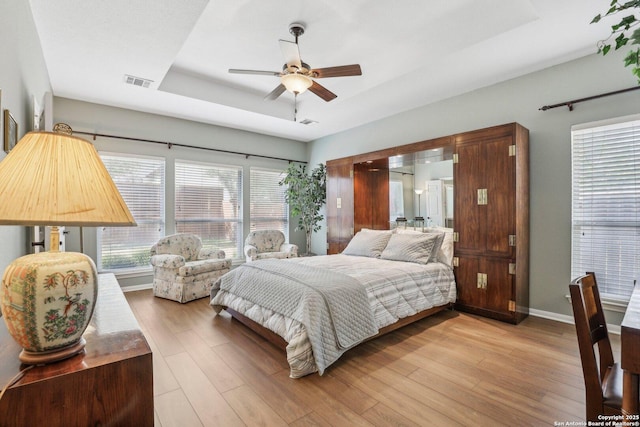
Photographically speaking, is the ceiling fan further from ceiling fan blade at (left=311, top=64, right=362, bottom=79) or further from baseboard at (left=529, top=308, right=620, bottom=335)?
baseboard at (left=529, top=308, right=620, bottom=335)

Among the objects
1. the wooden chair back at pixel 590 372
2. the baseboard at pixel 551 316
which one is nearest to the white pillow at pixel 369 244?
the baseboard at pixel 551 316

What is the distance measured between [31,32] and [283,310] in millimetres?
2929

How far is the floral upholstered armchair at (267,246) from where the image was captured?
5018mm


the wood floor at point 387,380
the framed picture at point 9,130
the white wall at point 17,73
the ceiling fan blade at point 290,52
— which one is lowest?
the wood floor at point 387,380

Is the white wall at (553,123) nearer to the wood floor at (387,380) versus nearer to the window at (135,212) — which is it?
the wood floor at (387,380)

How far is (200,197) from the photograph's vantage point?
530 cm

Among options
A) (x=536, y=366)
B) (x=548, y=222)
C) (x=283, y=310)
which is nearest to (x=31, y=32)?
(x=283, y=310)

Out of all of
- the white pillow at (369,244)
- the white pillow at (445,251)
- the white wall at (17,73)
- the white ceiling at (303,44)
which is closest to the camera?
the white wall at (17,73)

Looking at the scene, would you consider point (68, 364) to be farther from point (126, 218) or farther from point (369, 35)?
point (369, 35)

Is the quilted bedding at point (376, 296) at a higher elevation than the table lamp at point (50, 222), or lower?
lower

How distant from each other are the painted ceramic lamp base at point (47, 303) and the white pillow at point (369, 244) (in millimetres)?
3395

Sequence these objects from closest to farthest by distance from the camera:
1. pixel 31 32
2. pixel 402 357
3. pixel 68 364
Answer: pixel 68 364 → pixel 31 32 → pixel 402 357

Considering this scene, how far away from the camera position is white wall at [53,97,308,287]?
4.24 metres

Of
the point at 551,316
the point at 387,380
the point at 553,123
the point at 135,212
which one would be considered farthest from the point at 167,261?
the point at 553,123
